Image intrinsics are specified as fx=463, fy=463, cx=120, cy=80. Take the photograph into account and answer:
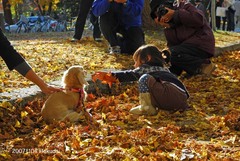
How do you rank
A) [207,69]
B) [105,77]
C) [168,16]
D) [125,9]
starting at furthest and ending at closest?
[125,9] → [207,69] → [168,16] → [105,77]

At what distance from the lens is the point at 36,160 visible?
3008 mm

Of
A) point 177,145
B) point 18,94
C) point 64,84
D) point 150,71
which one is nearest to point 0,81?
point 18,94

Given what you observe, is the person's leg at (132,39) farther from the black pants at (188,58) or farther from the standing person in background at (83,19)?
the standing person in background at (83,19)

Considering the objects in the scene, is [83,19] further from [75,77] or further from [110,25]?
[75,77]

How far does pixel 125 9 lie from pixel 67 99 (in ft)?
12.1

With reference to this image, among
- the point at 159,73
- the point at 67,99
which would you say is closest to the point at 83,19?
the point at 159,73

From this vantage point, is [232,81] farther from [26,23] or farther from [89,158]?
[26,23]

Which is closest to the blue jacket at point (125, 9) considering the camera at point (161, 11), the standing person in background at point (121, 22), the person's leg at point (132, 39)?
the standing person in background at point (121, 22)

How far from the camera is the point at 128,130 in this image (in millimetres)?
3775

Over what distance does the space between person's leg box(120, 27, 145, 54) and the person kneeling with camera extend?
1.23m

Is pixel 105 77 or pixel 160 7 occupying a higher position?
pixel 160 7

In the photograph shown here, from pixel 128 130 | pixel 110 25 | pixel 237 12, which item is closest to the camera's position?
pixel 128 130

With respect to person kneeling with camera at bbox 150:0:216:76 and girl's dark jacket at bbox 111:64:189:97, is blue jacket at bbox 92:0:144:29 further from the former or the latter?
girl's dark jacket at bbox 111:64:189:97

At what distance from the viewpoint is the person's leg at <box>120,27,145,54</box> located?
753 centimetres
